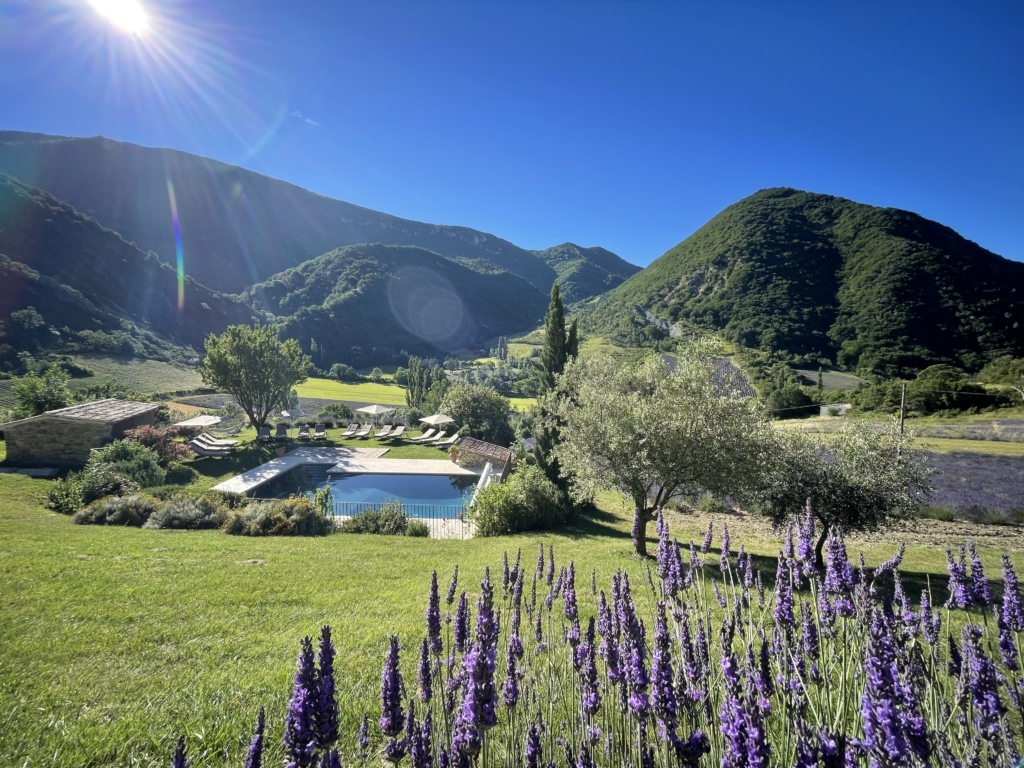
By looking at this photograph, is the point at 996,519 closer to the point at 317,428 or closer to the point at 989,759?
the point at 989,759

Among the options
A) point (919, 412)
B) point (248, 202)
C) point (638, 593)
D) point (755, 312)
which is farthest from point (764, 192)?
point (248, 202)

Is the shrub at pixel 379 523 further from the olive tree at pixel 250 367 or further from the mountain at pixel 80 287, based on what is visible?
the mountain at pixel 80 287

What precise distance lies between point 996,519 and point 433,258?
563ft

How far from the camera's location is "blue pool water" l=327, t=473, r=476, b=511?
21.4 m

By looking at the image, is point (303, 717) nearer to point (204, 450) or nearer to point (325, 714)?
point (325, 714)

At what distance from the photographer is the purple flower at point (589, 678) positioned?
234cm

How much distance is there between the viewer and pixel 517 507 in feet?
51.0

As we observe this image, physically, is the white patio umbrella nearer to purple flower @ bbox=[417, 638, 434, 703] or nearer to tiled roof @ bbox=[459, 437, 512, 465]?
tiled roof @ bbox=[459, 437, 512, 465]

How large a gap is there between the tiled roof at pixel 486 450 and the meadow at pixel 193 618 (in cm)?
1325

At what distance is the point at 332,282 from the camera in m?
139

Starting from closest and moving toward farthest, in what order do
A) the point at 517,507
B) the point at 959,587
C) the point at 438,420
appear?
the point at 959,587 < the point at 517,507 < the point at 438,420

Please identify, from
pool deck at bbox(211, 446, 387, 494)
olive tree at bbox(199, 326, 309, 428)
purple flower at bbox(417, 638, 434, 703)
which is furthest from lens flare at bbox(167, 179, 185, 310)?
purple flower at bbox(417, 638, 434, 703)

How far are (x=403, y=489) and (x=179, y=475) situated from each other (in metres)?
11.0

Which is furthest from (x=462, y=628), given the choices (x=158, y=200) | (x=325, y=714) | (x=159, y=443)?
(x=158, y=200)
